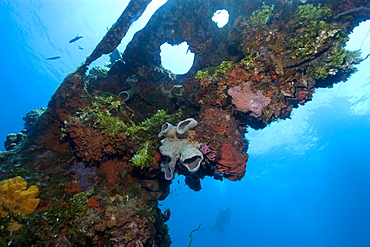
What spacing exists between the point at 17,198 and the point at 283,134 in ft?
154

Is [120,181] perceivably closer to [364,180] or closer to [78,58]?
[78,58]

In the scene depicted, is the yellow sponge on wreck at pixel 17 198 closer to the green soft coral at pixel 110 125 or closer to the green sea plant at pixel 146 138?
the green soft coral at pixel 110 125

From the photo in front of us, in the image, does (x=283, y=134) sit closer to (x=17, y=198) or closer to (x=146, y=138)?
(x=146, y=138)

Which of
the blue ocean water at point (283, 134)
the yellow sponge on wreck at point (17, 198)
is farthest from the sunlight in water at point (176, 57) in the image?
the yellow sponge on wreck at point (17, 198)

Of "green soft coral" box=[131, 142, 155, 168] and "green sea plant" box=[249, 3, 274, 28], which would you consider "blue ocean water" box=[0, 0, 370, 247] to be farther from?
"green sea plant" box=[249, 3, 274, 28]

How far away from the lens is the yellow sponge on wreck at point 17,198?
3791mm

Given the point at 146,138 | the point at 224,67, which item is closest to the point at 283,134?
the point at 224,67

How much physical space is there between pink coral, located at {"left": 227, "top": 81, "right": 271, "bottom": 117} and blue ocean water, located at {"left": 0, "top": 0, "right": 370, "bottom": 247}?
76.9 feet

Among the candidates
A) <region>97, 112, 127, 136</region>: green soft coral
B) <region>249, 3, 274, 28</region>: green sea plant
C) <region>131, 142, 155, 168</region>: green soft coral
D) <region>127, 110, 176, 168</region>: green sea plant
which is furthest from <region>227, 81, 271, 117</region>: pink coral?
<region>97, 112, 127, 136</region>: green soft coral

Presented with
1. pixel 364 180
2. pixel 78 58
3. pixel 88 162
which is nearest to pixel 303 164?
pixel 364 180

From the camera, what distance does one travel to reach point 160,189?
654 cm

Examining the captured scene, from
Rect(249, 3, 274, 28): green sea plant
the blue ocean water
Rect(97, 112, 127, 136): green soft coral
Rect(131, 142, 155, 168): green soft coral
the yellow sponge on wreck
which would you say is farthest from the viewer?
the blue ocean water

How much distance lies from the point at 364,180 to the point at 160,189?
2255 inches

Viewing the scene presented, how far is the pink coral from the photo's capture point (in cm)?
498
